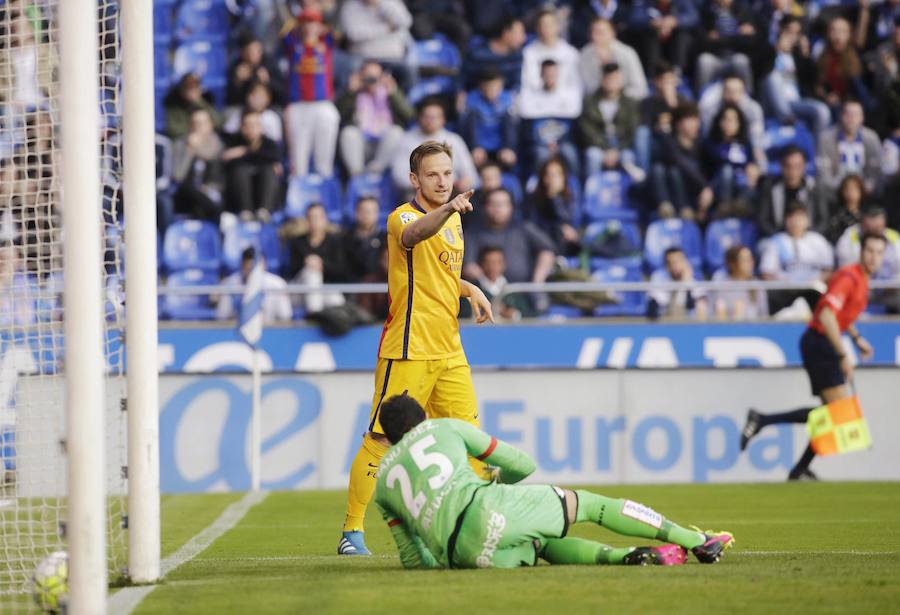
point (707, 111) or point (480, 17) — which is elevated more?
point (480, 17)

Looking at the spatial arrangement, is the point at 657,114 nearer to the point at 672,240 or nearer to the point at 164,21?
the point at 672,240

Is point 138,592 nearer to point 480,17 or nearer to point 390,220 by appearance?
point 390,220

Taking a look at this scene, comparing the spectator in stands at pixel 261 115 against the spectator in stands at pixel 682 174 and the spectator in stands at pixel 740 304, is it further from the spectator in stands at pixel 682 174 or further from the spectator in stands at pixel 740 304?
the spectator in stands at pixel 740 304

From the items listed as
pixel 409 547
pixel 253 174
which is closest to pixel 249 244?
pixel 253 174

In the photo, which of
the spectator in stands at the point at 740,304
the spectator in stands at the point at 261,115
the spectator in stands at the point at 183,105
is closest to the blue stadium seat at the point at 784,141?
the spectator in stands at the point at 740,304

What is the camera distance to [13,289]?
8.83 m

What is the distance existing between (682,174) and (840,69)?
120 inches

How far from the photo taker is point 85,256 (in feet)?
19.2

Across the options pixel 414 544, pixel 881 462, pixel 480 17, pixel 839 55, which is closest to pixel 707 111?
pixel 839 55

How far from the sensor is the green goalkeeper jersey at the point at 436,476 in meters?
6.64

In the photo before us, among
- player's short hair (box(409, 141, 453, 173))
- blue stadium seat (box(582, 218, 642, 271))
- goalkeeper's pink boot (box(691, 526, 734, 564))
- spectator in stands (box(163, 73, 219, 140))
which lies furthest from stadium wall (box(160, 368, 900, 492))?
goalkeeper's pink boot (box(691, 526, 734, 564))

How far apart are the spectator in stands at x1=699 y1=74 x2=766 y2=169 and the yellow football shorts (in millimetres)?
10696

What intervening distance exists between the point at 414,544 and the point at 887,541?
336cm

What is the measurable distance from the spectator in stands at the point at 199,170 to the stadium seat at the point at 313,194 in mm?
847
